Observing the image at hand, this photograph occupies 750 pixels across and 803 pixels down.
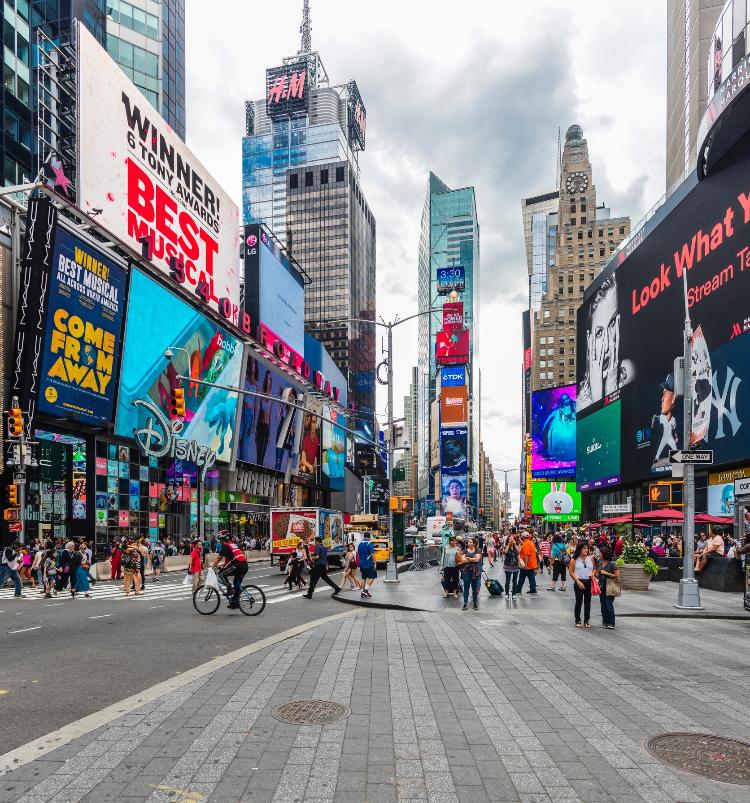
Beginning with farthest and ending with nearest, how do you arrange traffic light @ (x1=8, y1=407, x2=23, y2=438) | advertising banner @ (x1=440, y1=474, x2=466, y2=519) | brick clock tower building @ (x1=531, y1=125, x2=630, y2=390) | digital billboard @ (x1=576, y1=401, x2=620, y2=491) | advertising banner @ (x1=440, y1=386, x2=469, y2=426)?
advertising banner @ (x1=440, y1=386, x2=469, y2=426) → advertising banner @ (x1=440, y1=474, x2=466, y2=519) → brick clock tower building @ (x1=531, y1=125, x2=630, y2=390) → digital billboard @ (x1=576, y1=401, x2=620, y2=491) → traffic light @ (x1=8, y1=407, x2=23, y2=438)

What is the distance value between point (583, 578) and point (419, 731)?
8.73m

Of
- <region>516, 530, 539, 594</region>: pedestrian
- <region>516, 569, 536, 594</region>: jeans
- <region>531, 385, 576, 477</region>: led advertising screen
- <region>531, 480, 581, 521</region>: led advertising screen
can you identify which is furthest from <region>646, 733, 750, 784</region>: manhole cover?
<region>531, 385, 576, 477</region>: led advertising screen

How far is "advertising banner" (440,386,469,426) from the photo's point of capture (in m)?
158

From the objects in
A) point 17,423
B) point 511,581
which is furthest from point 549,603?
point 17,423

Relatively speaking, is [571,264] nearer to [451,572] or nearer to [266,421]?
[266,421]

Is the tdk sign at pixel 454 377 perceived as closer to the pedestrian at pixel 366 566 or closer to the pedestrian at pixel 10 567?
the pedestrian at pixel 10 567

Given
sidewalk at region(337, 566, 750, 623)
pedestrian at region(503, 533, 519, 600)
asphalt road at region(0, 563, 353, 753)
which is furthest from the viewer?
pedestrian at region(503, 533, 519, 600)

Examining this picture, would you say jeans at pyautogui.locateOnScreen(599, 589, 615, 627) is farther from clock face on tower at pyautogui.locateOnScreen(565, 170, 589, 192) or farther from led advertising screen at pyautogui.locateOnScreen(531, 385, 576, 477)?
clock face on tower at pyautogui.locateOnScreen(565, 170, 589, 192)

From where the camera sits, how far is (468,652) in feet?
36.1

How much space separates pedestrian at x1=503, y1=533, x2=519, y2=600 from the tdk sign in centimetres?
13749

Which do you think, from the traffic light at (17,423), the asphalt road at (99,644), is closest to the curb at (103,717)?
the asphalt road at (99,644)

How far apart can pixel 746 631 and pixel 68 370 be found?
33.8 metres

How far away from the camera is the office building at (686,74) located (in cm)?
6656

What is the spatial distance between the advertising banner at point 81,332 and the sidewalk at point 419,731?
29.5 m
